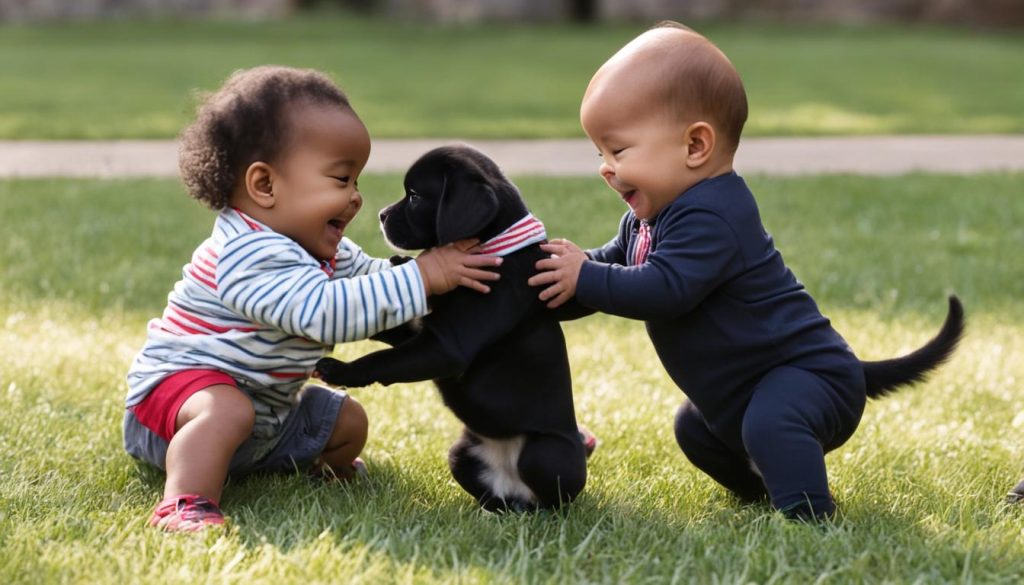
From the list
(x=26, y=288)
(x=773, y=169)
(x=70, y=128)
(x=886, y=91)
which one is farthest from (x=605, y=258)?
(x=886, y=91)

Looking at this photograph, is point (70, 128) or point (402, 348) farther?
point (70, 128)

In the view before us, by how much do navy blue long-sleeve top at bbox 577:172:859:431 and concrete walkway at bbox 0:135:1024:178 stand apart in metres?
5.33

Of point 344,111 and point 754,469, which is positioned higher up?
point 344,111

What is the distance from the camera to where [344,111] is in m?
3.12

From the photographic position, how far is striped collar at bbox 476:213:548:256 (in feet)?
9.70

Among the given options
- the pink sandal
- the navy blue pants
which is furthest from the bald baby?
the pink sandal

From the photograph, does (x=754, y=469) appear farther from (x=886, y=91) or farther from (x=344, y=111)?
(x=886, y=91)

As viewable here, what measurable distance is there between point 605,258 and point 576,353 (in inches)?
59.6

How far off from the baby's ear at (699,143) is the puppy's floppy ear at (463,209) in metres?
0.49

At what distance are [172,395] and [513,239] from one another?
94cm

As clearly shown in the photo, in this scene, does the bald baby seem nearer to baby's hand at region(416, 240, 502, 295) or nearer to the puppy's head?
the puppy's head

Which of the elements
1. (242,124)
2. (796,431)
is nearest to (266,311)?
(242,124)

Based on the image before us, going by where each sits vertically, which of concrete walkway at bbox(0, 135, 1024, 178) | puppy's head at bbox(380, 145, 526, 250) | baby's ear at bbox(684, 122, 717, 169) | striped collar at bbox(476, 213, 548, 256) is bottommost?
concrete walkway at bbox(0, 135, 1024, 178)

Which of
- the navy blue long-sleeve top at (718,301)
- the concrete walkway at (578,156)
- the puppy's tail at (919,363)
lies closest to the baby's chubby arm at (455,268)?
the navy blue long-sleeve top at (718,301)
